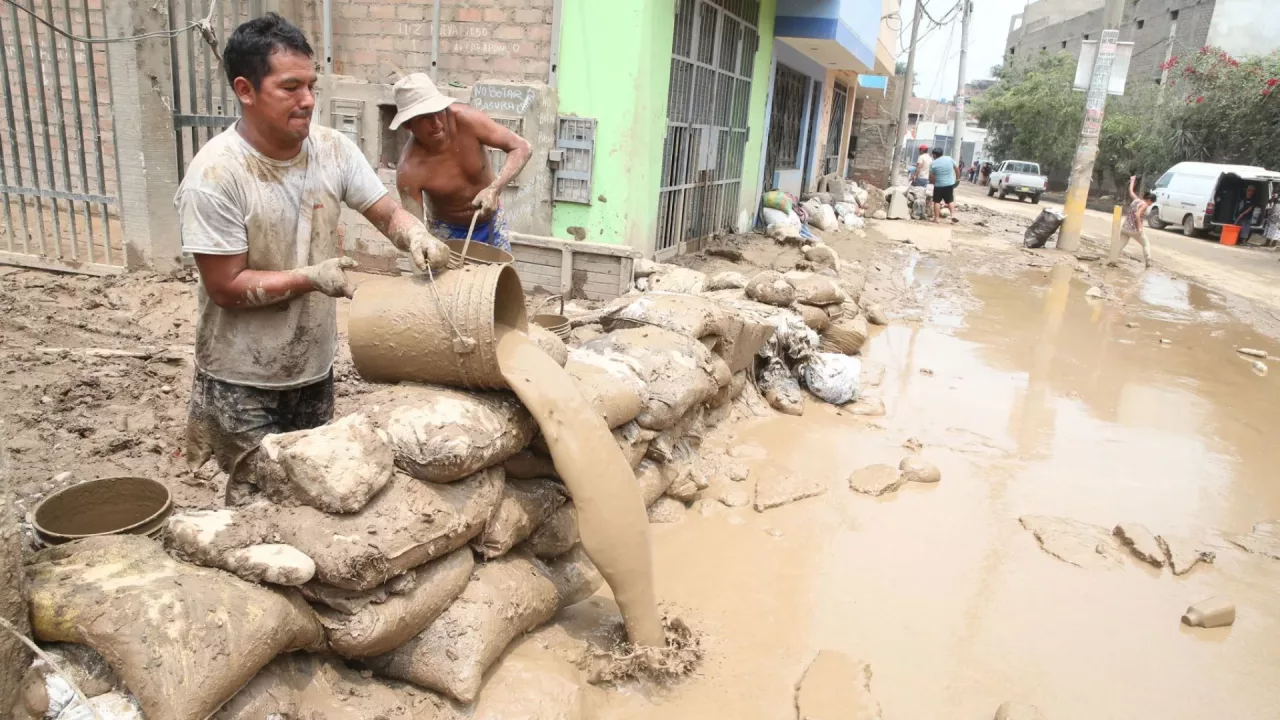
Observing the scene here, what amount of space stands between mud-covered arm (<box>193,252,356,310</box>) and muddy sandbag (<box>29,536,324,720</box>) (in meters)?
0.73

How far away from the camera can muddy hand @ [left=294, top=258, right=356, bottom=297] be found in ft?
7.02

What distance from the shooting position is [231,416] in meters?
2.47

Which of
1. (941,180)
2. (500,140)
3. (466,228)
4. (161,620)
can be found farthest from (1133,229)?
(161,620)

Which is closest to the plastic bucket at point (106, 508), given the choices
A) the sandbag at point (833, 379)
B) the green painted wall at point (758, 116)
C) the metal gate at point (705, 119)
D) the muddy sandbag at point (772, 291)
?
the sandbag at point (833, 379)

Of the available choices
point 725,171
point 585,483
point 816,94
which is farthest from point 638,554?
point 816,94

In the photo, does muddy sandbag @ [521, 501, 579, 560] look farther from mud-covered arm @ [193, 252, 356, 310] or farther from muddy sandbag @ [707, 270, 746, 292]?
muddy sandbag @ [707, 270, 746, 292]

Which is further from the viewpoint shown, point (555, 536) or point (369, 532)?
point (555, 536)

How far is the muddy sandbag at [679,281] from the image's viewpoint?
20.9 ft

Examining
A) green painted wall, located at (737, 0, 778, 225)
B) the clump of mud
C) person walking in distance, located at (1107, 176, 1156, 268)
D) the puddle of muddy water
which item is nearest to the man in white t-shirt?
the clump of mud

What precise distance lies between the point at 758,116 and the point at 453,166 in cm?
812

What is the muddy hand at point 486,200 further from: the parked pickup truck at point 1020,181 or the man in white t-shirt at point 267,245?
the parked pickup truck at point 1020,181

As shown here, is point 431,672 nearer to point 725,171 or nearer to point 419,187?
point 419,187

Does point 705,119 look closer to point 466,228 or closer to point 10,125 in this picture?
point 466,228

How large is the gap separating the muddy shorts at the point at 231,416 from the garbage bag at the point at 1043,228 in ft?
47.0
